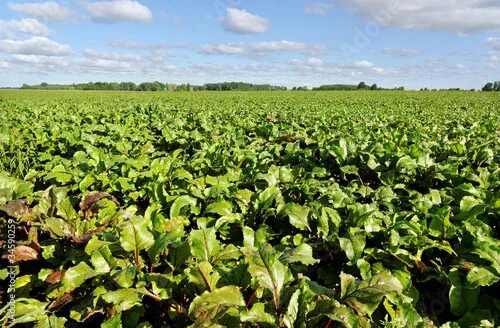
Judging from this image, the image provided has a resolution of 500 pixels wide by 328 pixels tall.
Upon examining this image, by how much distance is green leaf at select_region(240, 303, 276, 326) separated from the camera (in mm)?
1723

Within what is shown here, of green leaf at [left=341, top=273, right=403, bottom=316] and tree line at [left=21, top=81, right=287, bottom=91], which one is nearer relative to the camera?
green leaf at [left=341, top=273, right=403, bottom=316]

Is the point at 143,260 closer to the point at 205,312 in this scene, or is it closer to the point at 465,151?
the point at 205,312

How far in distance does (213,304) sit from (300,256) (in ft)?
2.09

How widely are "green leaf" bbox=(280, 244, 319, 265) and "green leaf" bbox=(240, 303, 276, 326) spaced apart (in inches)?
16.3

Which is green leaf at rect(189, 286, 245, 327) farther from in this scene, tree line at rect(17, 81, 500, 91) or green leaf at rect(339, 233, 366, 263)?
tree line at rect(17, 81, 500, 91)

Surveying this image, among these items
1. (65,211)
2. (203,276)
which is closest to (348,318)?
(203,276)

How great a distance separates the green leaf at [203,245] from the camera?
229 centimetres

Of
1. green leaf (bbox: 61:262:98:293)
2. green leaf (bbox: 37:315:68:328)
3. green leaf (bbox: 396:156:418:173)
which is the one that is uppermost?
green leaf (bbox: 396:156:418:173)

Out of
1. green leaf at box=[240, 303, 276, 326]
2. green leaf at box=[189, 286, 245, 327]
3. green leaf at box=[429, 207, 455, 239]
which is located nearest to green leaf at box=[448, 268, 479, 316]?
green leaf at box=[429, 207, 455, 239]

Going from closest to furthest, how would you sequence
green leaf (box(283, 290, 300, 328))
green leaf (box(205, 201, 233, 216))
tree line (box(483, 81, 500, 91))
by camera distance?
green leaf (box(283, 290, 300, 328))
green leaf (box(205, 201, 233, 216))
tree line (box(483, 81, 500, 91))

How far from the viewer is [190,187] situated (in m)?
3.51

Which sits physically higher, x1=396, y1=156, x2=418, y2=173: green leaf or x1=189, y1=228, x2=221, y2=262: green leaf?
x1=396, y1=156, x2=418, y2=173: green leaf

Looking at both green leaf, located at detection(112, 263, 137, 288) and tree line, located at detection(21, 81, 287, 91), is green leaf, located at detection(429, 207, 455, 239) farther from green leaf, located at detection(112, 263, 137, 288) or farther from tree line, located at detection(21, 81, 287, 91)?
tree line, located at detection(21, 81, 287, 91)

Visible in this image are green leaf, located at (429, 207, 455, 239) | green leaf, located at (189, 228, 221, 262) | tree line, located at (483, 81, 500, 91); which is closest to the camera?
green leaf, located at (189, 228, 221, 262)
